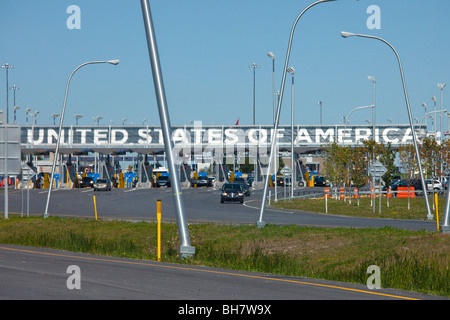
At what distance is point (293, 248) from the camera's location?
74.7 ft

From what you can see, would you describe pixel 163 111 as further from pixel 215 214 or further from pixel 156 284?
pixel 215 214

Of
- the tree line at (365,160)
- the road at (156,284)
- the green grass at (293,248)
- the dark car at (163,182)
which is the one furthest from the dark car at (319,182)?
the road at (156,284)

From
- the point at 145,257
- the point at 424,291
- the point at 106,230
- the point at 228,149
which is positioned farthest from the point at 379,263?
the point at 228,149

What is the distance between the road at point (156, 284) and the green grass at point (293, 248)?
5.16 feet

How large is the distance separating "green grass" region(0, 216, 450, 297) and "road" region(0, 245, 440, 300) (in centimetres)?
157

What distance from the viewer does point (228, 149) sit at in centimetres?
8812

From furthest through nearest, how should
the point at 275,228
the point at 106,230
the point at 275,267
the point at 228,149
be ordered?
the point at 228,149 → the point at 106,230 → the point at 275,228 → the point at 275,267

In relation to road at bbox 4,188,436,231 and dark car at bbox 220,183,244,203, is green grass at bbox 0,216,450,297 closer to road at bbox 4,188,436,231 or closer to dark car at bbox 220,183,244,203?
road at bbox 4,188,436,231

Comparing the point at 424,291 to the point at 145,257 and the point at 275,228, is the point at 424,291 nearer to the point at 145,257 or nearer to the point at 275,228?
the point at 145,257

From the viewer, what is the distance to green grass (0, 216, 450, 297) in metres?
15.5

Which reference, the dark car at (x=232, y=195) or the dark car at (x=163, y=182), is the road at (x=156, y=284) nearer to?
the dark car at (x=232, y=195)

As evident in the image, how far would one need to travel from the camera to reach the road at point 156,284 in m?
11.2

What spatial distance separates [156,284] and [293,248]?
35.2ft
